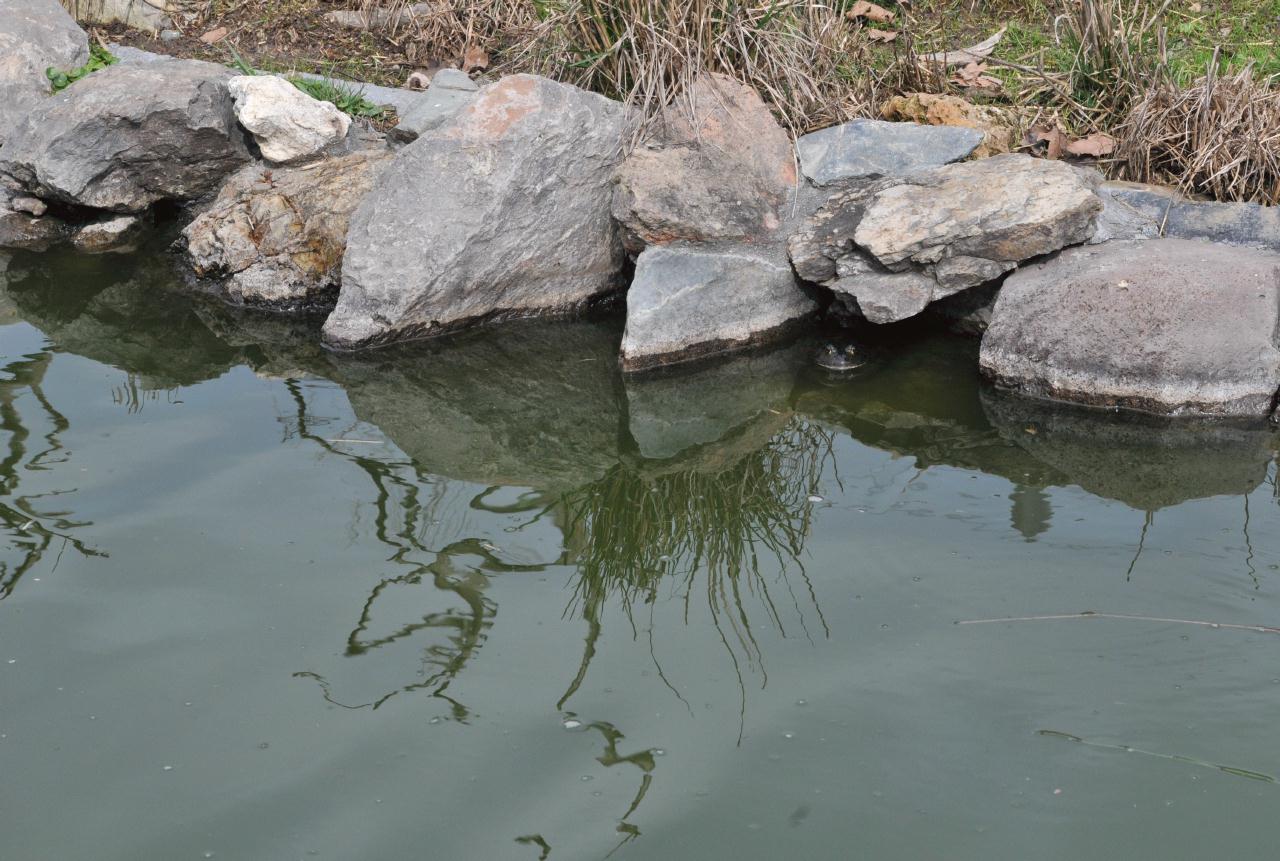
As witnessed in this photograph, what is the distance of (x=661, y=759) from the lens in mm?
2482

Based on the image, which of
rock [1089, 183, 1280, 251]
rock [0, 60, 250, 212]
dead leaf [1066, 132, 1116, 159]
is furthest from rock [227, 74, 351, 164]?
rock [1089, 183, 1280, 251]

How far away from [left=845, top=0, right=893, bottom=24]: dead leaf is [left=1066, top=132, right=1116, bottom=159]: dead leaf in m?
1.54

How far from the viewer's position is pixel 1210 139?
484 cm

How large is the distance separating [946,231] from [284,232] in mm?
2687

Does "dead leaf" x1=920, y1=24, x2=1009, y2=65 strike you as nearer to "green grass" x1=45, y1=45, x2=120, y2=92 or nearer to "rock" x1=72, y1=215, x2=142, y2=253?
"rock" x1=72, y1=215, x2=142, y2=253

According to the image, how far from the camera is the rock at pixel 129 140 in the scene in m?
5.64

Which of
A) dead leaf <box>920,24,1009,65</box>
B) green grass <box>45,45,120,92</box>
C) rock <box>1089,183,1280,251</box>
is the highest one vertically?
green grass <box>45,45,120,92</box>

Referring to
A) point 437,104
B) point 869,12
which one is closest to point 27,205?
point 437,104

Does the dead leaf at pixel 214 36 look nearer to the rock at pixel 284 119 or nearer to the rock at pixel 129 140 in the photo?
the rock at pixel 129 140

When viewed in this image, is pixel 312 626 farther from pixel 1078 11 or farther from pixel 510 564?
pixel 1078 11

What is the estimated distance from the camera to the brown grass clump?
4801 millimetres

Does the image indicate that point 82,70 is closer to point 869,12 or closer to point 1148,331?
point 869,12

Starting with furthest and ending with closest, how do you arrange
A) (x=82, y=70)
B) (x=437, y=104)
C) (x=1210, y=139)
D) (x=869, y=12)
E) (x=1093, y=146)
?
(x=82, y=70)
(x=869, y=12)
(x=437, y=104)
(x=1093, y=146)
(x=1210, y=139)

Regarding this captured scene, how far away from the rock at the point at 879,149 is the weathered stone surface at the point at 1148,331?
30.4 inches
